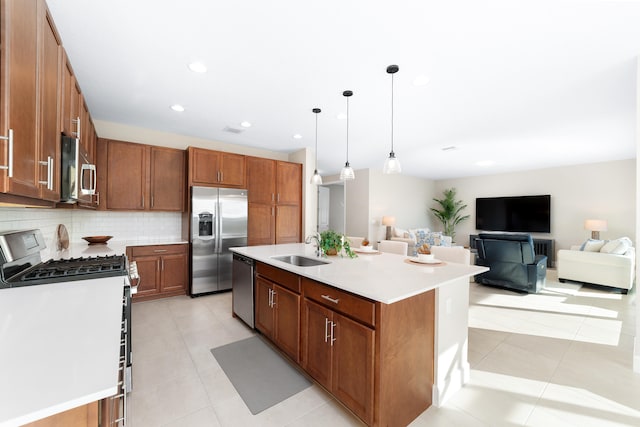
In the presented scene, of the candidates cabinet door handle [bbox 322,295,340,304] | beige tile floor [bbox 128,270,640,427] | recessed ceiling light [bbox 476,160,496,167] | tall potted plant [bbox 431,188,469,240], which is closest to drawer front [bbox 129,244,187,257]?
beige tile floor [bbox 128,270,640,427]

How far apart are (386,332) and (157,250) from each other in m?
3.55

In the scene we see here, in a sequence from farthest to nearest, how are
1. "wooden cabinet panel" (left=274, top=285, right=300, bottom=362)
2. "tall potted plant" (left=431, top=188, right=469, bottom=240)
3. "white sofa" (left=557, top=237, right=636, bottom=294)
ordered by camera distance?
"tall potted plant" (left=431, top=188, right=469, bottom=240) → "white sofa" (left=557, top=237, right=636, bottom=294) → "wooden cabinet panel" (left=274, top=285, right=300, bottom=362)

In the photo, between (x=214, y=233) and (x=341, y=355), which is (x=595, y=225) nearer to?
(x=341, y=355)

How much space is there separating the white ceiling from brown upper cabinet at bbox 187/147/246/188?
0.44 m

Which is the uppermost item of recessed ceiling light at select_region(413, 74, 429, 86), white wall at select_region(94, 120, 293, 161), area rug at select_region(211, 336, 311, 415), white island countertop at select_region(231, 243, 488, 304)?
recessed ceiling light at select_region(413, 74, 429, 86)

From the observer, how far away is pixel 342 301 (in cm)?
166

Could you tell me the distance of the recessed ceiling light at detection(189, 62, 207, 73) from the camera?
236 cm

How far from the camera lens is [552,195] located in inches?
264

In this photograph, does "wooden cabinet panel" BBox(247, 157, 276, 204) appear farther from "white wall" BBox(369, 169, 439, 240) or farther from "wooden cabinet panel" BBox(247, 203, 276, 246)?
"white wall" BBox(369, 169, 439, 240)

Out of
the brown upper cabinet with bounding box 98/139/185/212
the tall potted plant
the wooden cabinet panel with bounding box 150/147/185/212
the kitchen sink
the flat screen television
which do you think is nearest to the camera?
the kitchen sink

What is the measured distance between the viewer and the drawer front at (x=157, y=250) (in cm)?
363

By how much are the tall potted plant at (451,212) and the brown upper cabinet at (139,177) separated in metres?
7.68

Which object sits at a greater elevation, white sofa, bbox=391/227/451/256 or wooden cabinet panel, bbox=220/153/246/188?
wooden cabinet panel, bbox=220/153/246/188

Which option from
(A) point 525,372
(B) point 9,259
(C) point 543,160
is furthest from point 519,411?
(C) point 543,160
